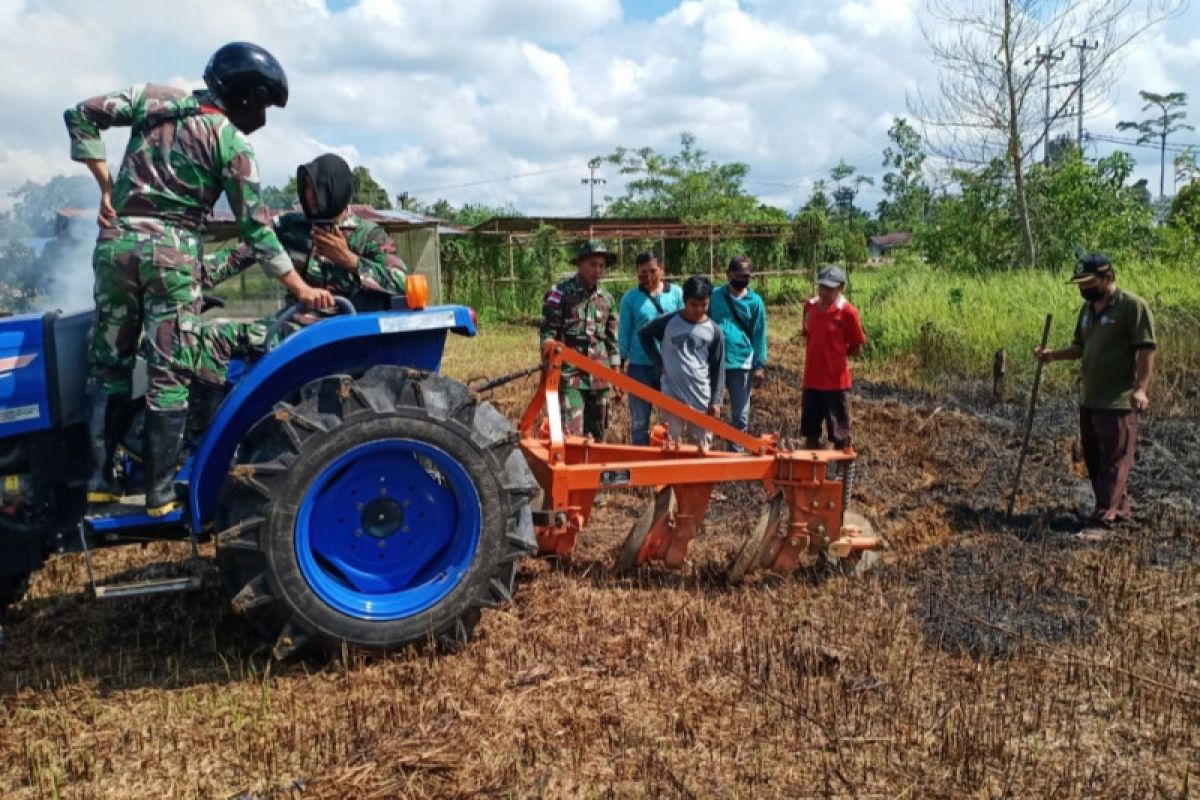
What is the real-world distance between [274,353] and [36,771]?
1.49 metres

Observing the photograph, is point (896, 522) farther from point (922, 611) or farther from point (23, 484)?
point (23, 484)

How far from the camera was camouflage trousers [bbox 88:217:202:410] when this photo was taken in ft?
11.1

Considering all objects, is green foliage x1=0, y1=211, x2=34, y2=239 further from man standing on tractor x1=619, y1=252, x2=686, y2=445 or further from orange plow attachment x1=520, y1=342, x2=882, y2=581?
man standing on tractor x1=619, y1=252, x2=686, y2=445

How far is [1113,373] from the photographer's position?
555cm

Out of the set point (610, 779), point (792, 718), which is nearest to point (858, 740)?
point (792, 718)

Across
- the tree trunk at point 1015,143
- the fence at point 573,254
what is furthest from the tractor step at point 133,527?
the fence at point 573,254

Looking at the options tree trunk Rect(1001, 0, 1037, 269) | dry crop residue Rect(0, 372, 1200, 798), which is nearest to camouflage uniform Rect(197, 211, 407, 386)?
dry crop residue Rect(0, 372, 1200, 798)

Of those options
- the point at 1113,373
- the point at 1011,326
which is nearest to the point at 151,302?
the point at 1113,373

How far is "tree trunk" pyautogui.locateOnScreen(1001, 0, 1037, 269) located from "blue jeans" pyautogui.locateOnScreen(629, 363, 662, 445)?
11995mm

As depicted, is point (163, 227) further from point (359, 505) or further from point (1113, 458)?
point (1113, 458)

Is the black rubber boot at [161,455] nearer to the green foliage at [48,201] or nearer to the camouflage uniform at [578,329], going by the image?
the green foliage at [48,201]

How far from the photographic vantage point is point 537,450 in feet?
14.6

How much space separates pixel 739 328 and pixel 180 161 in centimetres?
408

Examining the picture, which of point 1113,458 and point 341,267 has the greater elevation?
point 341,267
